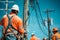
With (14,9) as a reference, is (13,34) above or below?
below

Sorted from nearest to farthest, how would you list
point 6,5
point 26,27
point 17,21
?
point 17,21 < point 26,27 < point 6,5

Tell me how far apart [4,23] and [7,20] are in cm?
15

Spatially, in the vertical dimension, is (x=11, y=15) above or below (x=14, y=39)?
above

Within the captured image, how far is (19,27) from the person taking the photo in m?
7.18

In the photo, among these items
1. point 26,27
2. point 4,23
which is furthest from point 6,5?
point 4,23

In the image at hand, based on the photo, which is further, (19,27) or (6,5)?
(6,5)

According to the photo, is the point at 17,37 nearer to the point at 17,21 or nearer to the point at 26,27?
the point at 17,21

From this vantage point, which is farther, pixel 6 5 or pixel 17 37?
pixel 6 5

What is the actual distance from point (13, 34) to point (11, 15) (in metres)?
0.53

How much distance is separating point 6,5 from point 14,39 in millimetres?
18716

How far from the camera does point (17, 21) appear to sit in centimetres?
715

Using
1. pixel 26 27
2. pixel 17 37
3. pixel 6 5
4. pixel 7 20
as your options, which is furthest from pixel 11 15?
pixel 6 5

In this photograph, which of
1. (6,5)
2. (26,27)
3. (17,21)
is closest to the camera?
(17,21)

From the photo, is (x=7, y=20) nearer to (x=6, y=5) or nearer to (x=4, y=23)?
(x=4, y=23)
